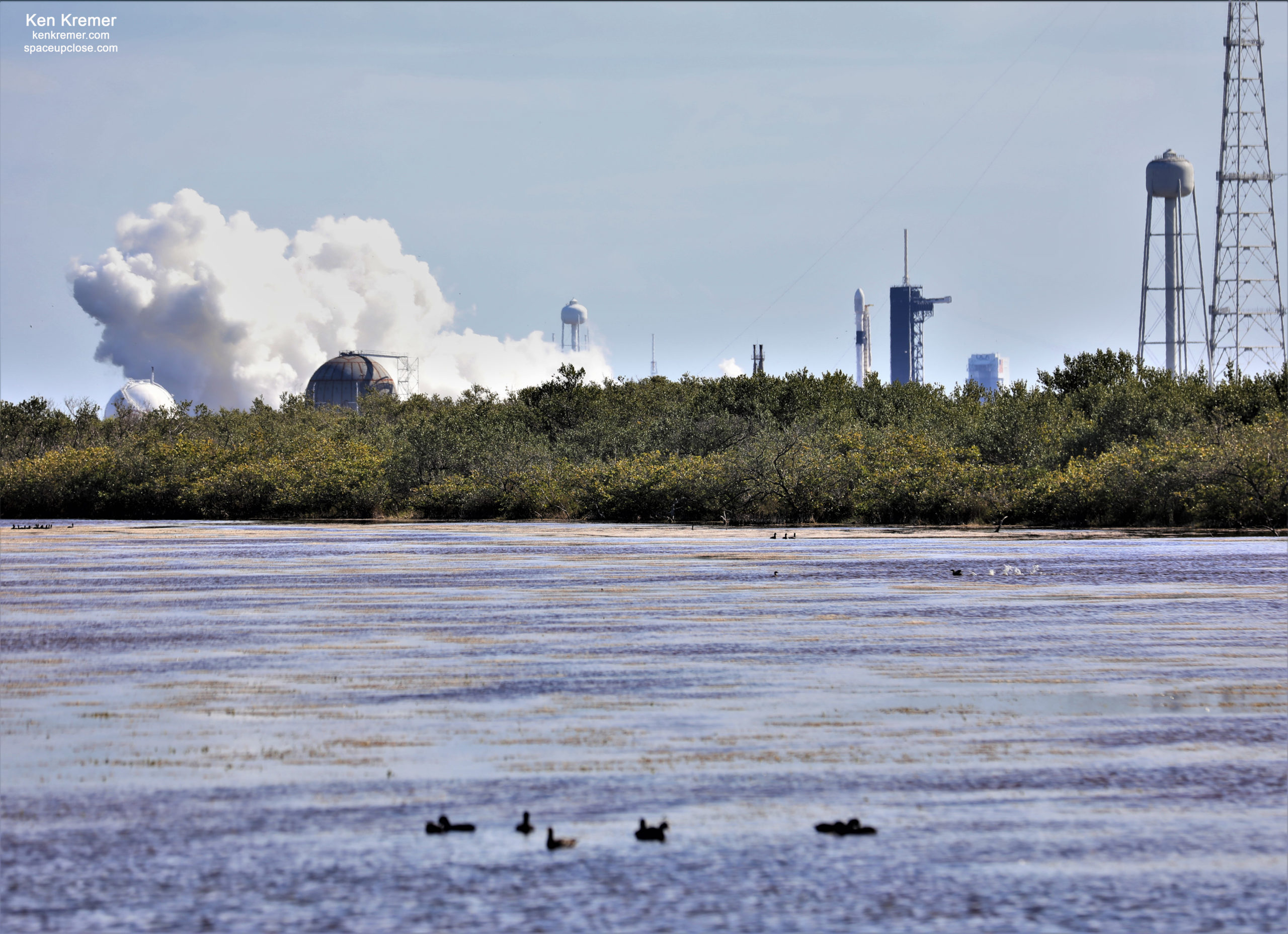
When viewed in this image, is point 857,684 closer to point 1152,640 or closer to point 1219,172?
point 1152,640

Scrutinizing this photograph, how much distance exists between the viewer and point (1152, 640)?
693 inches

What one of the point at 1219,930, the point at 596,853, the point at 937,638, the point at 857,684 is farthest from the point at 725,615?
the point at 1219,930

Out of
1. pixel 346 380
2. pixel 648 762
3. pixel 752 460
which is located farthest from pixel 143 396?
pixel 648 762

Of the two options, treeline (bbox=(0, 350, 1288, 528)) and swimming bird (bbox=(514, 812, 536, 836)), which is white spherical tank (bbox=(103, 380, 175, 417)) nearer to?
treeline (bbox=(0, 350, 1288, 528))

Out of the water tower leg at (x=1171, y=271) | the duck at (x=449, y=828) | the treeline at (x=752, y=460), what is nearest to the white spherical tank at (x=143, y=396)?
the treeline at (x=752, y=460)

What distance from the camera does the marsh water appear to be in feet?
25.3

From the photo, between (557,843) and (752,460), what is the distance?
45.8 m

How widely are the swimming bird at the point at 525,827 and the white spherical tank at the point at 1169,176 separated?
139743 mm

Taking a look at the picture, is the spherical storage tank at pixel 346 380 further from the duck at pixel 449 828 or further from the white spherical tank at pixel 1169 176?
the duck at pixel 449 828

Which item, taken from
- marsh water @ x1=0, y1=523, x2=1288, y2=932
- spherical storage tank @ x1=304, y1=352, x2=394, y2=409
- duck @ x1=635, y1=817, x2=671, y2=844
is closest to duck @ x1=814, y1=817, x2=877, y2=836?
marsh water @ x1=0, y1=523, x2=1288, y2=932

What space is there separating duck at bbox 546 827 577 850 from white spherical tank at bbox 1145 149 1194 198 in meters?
140

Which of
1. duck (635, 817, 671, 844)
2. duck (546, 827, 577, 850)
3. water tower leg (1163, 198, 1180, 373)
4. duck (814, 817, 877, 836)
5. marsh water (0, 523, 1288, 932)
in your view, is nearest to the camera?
marsh water (0, 523, 1288, 932)

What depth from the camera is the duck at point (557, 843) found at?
8.55 m

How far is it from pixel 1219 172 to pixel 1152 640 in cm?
8199
